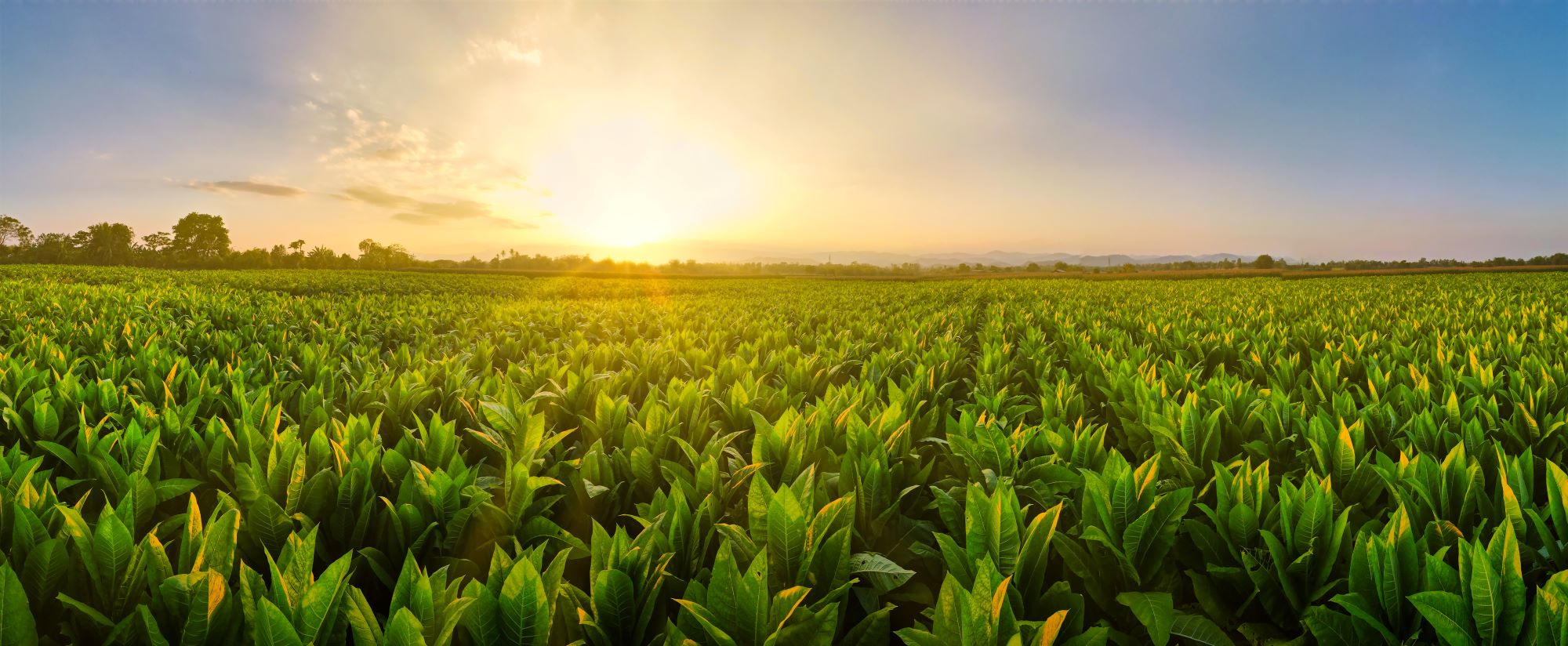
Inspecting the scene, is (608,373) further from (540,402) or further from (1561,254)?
(1561,254)

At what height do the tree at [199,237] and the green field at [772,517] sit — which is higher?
the tree at [199,237]

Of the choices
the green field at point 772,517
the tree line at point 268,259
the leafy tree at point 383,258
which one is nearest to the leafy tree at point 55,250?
the tree line at point 268,259

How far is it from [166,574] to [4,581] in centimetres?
29

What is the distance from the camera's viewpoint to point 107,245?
93.4 metres

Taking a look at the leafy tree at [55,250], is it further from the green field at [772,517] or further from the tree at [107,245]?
the green field at [772,517]

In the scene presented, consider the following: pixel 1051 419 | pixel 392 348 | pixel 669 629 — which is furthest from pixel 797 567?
pixel 392 348

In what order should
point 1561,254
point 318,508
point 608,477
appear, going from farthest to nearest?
point 1561,254
point 608,477
point 318,508

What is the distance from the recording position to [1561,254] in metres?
77.6

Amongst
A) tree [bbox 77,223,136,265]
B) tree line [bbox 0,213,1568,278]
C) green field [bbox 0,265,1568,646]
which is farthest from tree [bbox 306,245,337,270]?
green field [bbox 0,265,1568,646]

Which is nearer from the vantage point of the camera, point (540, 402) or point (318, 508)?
point (318, 508)

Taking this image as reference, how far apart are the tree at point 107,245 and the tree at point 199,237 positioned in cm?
540

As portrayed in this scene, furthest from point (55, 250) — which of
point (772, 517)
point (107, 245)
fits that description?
point (772, 517)

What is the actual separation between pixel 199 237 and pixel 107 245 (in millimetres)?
11784

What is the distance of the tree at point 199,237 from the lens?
314 ft
